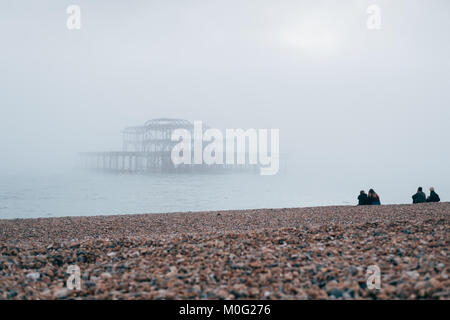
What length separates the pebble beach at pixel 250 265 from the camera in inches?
123

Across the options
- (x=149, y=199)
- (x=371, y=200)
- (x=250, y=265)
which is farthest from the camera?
(x=149, y=199)

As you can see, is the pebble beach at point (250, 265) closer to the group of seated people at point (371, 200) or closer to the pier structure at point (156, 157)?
the group of seated people at point (371, 200)

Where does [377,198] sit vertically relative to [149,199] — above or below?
above

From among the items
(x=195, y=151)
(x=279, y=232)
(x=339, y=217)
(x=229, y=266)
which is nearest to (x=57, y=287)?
(x=229, y=266)

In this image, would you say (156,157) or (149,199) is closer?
(149,199)

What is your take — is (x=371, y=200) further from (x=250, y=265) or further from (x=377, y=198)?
(x=250, y=265)

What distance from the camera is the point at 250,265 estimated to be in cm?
386

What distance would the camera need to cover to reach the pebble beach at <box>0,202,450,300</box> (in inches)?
123

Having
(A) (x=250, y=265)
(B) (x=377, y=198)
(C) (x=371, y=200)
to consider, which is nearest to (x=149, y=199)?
(C) (x=371, y=200)

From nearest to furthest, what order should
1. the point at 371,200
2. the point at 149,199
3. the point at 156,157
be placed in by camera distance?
the point at 371,200 → the point at 149,199 → the point at 156,157

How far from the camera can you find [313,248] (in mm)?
4465

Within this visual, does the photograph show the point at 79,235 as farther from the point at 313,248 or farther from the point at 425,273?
the point at 425,273

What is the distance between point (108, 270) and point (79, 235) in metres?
4.09
